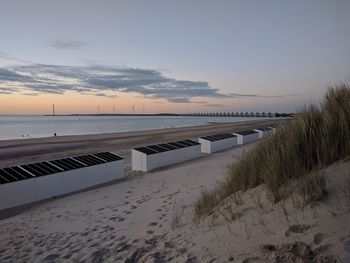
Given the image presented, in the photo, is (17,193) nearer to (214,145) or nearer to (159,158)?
(159,158)

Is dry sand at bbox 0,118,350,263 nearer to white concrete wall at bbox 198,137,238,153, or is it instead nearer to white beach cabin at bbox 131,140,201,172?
white beach cabin at bbox 131,140,201,172

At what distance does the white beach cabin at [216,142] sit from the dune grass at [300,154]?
14391 mm

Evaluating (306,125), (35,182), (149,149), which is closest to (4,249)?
(35,182)

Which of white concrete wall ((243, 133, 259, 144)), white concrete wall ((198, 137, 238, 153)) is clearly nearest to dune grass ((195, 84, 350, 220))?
white concrete wall ((198, 137, 238, 153))

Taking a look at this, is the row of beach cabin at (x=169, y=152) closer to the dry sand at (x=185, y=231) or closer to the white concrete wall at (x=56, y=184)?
the white concrete wall at (x=56, y=184)

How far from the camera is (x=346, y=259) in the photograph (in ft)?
10.7

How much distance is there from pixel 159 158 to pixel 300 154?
1051 cm

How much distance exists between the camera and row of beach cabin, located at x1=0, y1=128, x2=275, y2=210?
32.8 feet

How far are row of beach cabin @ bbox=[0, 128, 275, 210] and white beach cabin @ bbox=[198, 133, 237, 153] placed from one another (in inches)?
175

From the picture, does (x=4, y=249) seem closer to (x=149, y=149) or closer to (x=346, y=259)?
(x=346, y=259)

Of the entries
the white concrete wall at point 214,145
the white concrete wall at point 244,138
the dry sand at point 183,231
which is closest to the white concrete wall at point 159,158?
the white concrete wall at point 214,145

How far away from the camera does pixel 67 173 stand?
11.4 meters

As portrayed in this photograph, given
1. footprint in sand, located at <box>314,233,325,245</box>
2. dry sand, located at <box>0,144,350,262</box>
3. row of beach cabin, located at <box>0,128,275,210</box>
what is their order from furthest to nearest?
row of beach cabin, located at <box>0,128,275,210</box>
dry sand, located at <box>0,144,350,262</box>
footprint in sand, located at <box>314,233,325,245</box>

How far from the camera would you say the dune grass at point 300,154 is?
5.16 metres
